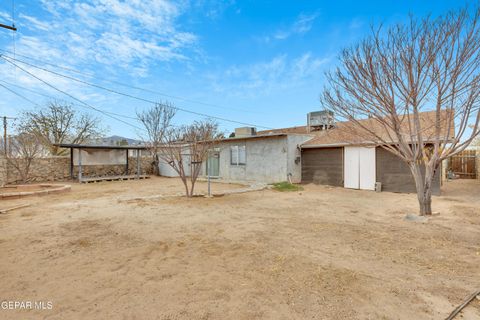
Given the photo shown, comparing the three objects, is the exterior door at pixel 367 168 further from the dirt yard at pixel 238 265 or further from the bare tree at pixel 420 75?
the bare tree at pixel 420 75

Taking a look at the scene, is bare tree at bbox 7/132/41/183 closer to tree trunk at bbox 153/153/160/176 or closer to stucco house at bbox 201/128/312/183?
tree trunk at bbox 153/153/160/176

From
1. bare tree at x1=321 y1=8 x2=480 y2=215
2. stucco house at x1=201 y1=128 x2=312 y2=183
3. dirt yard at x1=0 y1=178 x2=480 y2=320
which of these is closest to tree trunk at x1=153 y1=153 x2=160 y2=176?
stucco house at x1=201 y1=128 x2=312 y2=183

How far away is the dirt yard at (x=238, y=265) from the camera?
7.94 ft

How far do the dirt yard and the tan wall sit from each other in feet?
31.0

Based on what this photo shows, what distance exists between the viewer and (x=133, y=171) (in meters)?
19.4

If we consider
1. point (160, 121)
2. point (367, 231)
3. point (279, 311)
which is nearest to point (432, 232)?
point (367, 231)

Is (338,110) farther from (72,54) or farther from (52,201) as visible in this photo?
(72,54)

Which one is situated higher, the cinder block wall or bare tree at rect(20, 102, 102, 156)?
bare tree at rect(20, 102, 102, 156)

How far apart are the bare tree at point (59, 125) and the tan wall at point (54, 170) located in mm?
3886

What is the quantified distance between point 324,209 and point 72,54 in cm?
1426

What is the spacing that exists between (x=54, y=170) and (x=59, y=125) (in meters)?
7.33

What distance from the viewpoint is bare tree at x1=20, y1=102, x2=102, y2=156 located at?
761 inches

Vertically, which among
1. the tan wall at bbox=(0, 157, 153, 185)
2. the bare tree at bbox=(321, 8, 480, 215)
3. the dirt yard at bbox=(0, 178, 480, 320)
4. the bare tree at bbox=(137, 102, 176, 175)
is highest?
the bare tree at bbox=(137, 102, 176, 175)

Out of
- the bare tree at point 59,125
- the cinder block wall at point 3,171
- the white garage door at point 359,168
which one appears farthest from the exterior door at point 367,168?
the bare tree at point 59,125
